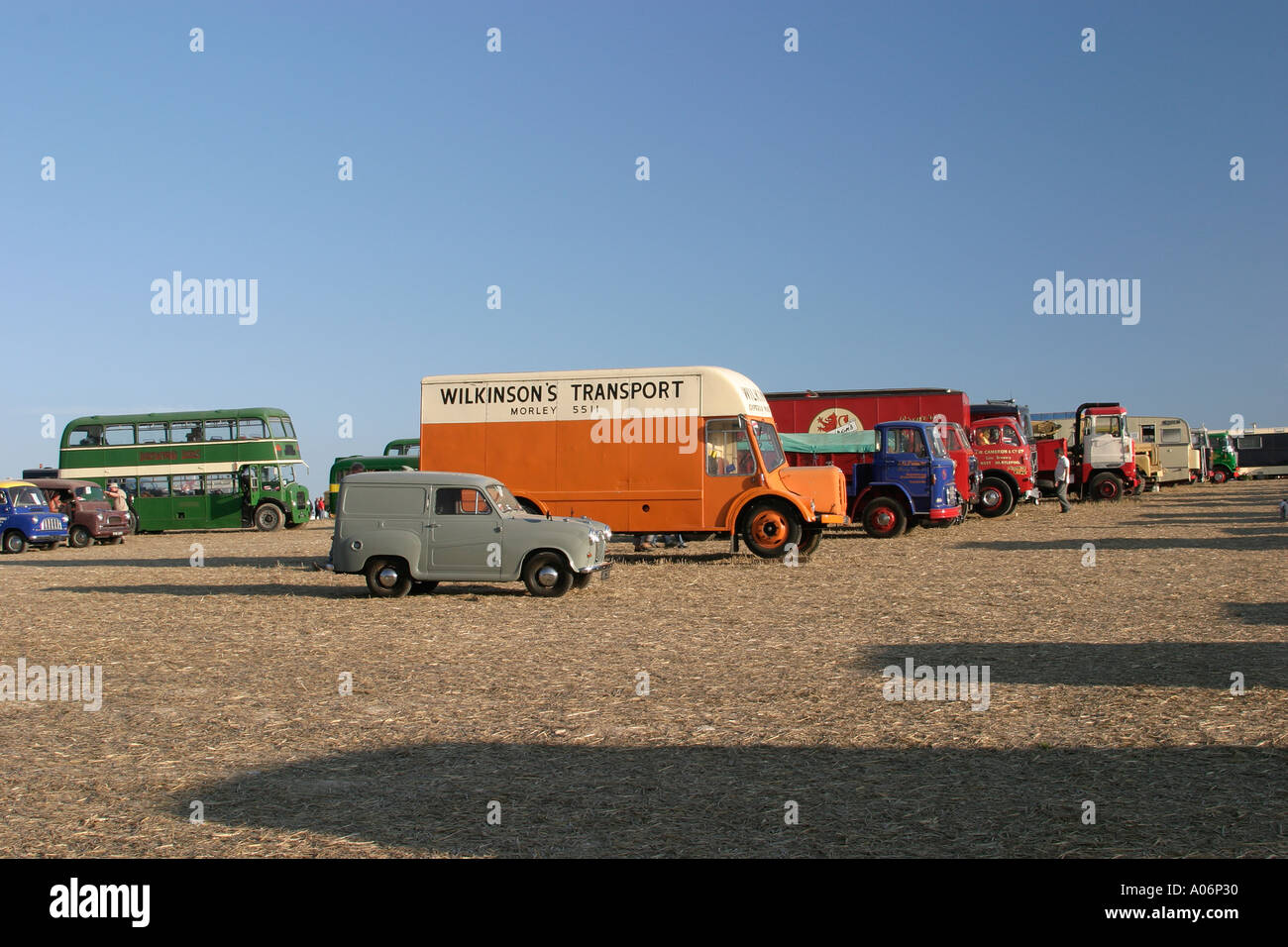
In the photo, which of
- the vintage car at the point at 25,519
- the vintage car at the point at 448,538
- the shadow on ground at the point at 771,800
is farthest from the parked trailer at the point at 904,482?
the vintage car at the point at 25,519

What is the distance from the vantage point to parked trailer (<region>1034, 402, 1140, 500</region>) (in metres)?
37.7

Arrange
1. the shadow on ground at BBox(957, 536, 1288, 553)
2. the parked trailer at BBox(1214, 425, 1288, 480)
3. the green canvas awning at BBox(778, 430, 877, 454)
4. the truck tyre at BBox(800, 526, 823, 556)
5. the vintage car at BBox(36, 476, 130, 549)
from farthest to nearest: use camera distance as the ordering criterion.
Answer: the parked trailer at BBox(1214, 425, 1288, 480) < the vintage car at BBox(36, 476, 130, 549) < the green canvas awning at BBox(778, 430, 877, 454) < the shadow on ground at BBox(957, 536, 1288, 553) < the truck tyre at BBox(800, 526, 823, 556)

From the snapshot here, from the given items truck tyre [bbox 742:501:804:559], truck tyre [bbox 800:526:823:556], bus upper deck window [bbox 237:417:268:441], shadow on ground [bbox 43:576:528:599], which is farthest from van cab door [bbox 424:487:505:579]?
bus upper deck window [bbox 237:417:268:441]

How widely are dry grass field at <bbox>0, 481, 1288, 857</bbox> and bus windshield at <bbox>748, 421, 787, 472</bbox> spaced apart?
368 cm

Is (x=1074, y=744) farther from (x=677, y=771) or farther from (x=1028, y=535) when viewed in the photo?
(x=1028, y=535)

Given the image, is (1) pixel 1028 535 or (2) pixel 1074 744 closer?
(2) pixel 1074 744

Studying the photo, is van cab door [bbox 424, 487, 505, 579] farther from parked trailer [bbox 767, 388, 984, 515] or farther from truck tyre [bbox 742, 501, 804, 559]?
parked trailer [bbox 767, 388, 984, 515]

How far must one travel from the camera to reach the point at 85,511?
33781 millimetres

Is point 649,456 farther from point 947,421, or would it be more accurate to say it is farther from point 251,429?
point 251,429

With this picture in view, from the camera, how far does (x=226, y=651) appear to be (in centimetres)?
1165

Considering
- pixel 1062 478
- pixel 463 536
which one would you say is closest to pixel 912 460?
pixel 1062 478

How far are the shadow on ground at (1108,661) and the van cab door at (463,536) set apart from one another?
6.50 metres
